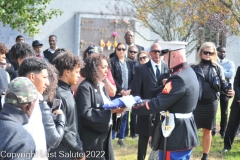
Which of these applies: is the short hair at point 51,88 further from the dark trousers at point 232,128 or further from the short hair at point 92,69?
the dark trousers at point 232,128

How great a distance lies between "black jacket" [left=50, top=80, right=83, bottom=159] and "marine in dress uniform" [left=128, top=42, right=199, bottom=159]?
89 centimetres

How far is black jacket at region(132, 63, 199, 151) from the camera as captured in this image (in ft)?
16.2

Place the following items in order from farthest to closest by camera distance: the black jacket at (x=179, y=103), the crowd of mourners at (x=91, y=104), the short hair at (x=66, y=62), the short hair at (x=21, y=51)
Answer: the short hair at (x=21, y=51) < the black jacket at (x=179, y=103) < the short hair at (x=66, y=62) < the crowd of mourners at (x=91, y=104)

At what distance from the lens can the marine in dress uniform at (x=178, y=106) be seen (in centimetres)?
494

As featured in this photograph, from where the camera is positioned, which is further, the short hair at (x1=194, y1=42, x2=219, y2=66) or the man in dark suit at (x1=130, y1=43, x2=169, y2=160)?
the man in dark suit at (x1=130, y1=43, x2=169, y2=160)

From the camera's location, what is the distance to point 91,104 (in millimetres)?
4922

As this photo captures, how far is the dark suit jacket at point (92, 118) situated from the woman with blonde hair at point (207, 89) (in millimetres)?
2935

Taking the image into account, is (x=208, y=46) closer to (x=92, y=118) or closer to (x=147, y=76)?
(x=147, y=76)

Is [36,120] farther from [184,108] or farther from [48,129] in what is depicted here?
[184,108]

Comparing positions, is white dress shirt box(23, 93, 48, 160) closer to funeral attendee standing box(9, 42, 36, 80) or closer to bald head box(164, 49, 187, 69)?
bald head box(164, 49, 187, 69)

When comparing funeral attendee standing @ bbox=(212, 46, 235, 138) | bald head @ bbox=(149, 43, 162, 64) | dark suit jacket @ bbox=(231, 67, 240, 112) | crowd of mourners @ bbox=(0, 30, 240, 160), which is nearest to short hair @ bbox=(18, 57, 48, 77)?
crowd of mourners @ bbox=(0, 30, 240, 160)

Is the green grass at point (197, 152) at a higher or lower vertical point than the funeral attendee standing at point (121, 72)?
lower

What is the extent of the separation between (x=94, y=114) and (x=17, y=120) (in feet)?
6.13

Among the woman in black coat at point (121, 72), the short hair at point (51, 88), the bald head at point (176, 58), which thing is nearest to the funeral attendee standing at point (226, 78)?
the woman in black coat at point (121, 72)
